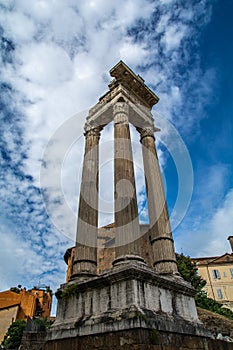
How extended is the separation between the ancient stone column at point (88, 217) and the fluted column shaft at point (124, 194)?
3.73ft

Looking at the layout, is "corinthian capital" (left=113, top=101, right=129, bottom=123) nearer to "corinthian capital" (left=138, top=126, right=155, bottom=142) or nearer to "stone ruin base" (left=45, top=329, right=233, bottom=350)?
"corinthian capital" (left=138, top=126, right=155, bottom=142)

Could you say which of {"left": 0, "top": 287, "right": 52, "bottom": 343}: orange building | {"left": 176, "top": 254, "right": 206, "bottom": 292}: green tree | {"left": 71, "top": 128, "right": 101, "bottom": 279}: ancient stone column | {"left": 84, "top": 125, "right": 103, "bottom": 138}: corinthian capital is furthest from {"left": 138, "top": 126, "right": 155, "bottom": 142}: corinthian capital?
{"left": 0, "top": 287, "right": 52, "bottom": 343}: orange building

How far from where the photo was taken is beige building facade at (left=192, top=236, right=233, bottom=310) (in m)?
40.3

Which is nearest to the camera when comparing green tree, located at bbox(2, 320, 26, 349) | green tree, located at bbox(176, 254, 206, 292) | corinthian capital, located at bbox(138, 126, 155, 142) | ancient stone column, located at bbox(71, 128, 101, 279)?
ancient stone column, located at bbox(71, 128, 101, 279)

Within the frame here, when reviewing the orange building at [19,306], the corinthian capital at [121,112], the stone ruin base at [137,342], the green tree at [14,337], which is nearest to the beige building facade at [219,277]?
the orange building at [19,306]

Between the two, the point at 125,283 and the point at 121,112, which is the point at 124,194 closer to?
the point at 125,283

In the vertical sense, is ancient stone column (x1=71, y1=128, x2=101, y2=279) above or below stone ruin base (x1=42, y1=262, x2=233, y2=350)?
above

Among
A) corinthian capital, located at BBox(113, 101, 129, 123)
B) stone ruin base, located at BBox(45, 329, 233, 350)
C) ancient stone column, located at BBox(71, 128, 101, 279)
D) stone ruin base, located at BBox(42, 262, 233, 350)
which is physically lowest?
stone ruin base, located at BBox(45, 329, 233, 350)

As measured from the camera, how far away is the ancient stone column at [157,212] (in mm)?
8219

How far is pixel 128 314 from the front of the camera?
561 centimetres

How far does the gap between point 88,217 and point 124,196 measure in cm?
162

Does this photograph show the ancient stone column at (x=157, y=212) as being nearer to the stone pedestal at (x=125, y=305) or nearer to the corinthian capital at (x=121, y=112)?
the stone pedestal at (x=125, y=305)

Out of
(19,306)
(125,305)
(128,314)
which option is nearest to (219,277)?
(19,306)

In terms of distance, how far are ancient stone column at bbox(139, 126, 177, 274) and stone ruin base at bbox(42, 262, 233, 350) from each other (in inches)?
27.2
